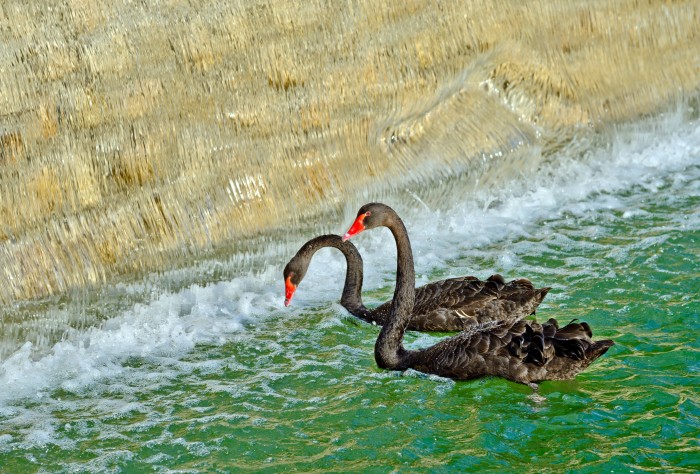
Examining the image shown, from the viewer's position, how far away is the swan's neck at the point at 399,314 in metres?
7.04

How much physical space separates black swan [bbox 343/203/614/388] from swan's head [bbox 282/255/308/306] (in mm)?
1201

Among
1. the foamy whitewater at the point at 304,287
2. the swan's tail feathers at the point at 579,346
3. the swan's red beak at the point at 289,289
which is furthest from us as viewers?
the swan's red beak at the point at 289,289

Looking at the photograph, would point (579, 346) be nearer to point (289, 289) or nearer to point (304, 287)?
point (289, 289)

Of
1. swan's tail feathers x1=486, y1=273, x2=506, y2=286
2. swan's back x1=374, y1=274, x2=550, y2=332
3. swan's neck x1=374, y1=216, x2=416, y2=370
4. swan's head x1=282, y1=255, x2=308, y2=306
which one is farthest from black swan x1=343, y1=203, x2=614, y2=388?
swan's head x1=282, y1=255, x2=308, y2=306

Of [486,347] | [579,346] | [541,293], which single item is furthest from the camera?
[541,293]

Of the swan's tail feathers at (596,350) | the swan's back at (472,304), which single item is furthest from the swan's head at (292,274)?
the swan's tail feathers at (596,350)

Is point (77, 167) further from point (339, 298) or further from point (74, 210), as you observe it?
point (339, 298)

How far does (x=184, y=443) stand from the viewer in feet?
20.6

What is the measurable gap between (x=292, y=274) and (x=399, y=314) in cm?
131

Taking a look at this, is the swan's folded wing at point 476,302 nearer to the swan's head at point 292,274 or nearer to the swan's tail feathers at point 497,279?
the swan's tail feathers at point 497,279

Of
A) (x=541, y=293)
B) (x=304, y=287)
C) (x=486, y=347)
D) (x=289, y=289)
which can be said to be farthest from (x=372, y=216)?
(x=304, y=287)

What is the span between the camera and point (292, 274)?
8.16m

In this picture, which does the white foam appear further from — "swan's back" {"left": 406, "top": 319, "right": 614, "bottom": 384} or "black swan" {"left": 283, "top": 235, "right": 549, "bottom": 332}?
"swan's back" {"left": 406, "top": 319, "right": 614, "bottom": 384}

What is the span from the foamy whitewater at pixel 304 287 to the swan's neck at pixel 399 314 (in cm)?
72
